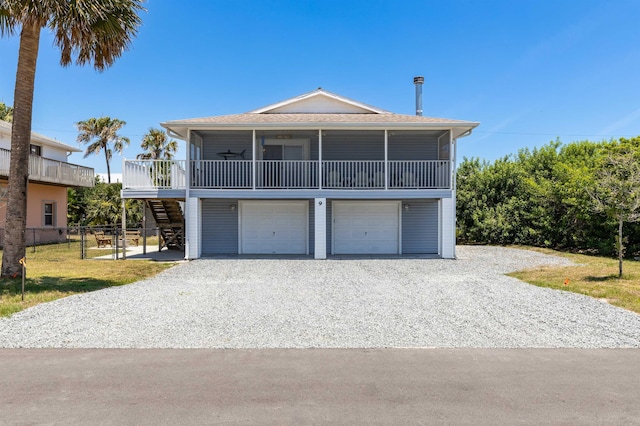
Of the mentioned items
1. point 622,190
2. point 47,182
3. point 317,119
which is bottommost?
point 622,190

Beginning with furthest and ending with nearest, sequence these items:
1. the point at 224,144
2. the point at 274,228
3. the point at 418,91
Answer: the point at 418,91
the point at 224,144
the point at 274,228

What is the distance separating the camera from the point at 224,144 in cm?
1722

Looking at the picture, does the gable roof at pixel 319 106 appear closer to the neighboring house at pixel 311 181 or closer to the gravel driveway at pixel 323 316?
the neighboring house at pixel 311 181

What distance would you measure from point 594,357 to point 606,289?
5.23m

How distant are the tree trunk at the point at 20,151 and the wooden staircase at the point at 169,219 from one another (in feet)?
21.9

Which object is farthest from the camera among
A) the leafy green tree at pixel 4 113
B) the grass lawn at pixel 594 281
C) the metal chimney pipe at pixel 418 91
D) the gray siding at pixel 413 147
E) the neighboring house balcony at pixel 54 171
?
the leafy green tree at pixel 4 113

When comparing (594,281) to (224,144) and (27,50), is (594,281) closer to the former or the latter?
(224,144)

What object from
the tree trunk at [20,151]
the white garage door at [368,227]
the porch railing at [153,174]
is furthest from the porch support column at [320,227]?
the tree trunk at [20,151]

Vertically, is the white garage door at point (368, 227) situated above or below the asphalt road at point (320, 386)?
above

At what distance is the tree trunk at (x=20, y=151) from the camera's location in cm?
961

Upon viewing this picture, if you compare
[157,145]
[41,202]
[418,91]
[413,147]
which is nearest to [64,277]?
[413,147]

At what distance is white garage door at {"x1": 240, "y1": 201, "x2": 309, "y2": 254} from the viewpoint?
666 inches

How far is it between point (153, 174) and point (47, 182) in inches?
432

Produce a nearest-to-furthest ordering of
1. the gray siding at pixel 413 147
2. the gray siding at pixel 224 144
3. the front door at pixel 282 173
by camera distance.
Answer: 1. the front door at pixel 282 173
2. the gray siding at pixel 224 144
3. the gray siding at pixel 413 147
